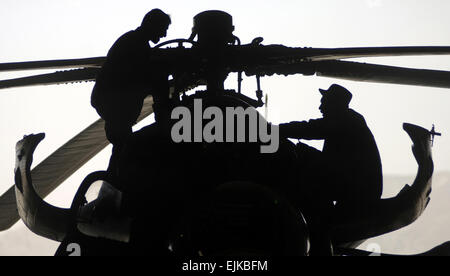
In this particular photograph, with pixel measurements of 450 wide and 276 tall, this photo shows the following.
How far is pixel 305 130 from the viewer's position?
4535 mm

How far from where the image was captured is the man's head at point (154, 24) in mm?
4395

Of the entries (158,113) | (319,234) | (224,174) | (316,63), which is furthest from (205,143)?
(316,63)

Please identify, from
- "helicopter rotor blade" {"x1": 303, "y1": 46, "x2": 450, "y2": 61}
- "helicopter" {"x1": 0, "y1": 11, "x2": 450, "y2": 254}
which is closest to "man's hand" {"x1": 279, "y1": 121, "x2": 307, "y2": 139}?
"helicopter" {"x1": 0, "y1": 11, "x2": 450, "y2": 254}

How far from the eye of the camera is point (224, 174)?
12.6ft

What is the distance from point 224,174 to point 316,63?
7.63 feet

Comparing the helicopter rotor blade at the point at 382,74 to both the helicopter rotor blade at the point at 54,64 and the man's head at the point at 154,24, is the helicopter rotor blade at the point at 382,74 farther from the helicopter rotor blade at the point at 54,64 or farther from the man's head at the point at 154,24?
the helicopter rotor blade at the point at 54,64

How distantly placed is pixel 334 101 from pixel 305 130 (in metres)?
0.44

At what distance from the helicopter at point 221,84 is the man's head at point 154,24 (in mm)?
279

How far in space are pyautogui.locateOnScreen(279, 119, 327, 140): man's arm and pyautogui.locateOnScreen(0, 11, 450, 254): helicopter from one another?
1.76 ft

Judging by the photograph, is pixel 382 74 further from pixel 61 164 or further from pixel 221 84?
pixel 61 164

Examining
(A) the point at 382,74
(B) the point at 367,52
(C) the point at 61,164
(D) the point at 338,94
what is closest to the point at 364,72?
(A) the point at 382,74
